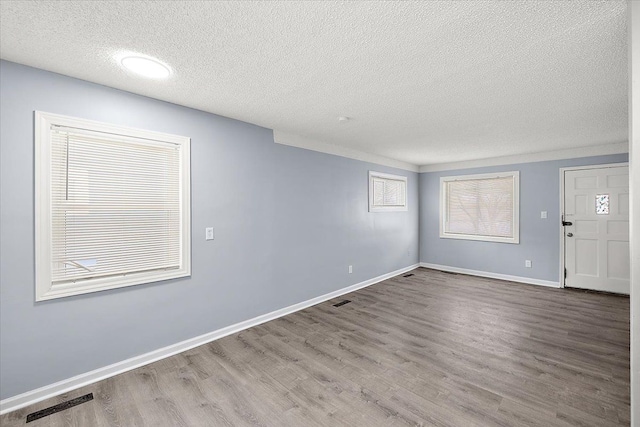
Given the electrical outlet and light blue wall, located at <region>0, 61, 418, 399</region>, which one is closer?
light blue wall, located at <region>0, 61, 418, 399</region>

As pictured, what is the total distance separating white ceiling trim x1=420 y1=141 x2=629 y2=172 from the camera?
14.2 ft

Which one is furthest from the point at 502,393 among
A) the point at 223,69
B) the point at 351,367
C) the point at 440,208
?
the point at 440,208

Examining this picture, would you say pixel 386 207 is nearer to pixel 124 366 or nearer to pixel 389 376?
pixel 389 376

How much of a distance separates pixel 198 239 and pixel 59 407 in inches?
60.0

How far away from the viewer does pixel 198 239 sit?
2.87 metres

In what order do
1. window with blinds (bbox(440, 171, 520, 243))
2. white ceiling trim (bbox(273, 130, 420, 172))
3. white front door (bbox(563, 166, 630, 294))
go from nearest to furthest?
white ceiling trim (bbox(273, 130, 420, 172))
white front door (bbox(563, 166, 630, 294))
window with blinds (bbox(440, 171, 520, 243))

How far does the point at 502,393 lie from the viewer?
82.4 inches

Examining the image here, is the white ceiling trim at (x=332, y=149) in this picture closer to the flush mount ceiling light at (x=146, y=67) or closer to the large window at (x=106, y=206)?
the large window at (x=106, y=206)

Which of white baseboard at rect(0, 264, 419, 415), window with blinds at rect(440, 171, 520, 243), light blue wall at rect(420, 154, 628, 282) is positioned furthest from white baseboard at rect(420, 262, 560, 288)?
white baseboard at rect(0, 264, 419, 415)

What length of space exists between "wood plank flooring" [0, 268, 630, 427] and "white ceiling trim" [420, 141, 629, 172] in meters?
2.40

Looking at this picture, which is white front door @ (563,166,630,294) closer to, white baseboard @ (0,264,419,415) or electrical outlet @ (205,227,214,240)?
white baseboard @ (0,264,419,415)

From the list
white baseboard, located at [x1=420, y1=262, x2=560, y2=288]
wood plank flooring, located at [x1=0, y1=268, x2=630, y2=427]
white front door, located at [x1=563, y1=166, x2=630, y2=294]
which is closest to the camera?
wood plank flooring, located at [x1=0, y1=268, x2=630, y2=427]

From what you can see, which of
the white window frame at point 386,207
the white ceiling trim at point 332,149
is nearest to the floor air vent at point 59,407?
the white ceiling trim at point 332,149

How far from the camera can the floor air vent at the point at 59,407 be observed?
1.89 m
